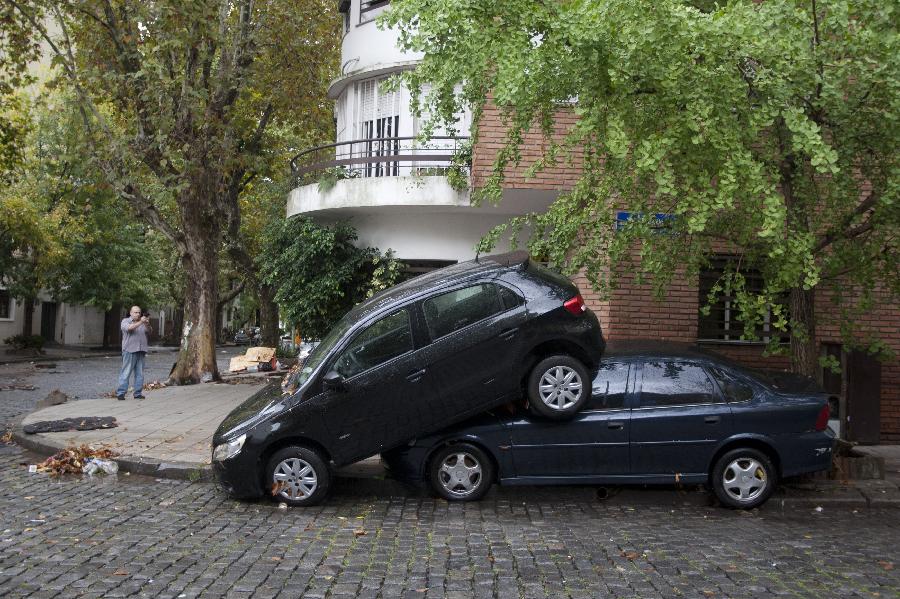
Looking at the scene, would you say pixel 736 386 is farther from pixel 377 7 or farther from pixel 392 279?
pixel 377 7

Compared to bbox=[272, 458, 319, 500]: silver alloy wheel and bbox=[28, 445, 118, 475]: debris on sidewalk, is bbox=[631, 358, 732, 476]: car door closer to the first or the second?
bbox=[272, 458, 319, 500]: silver alloy wheel

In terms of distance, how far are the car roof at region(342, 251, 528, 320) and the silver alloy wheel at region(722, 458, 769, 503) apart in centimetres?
272

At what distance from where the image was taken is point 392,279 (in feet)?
57.5

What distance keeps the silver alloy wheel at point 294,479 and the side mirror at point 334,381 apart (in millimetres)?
740

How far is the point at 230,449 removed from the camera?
881cm

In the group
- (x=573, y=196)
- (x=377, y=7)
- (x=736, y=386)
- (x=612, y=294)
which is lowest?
(x=736, y=386)

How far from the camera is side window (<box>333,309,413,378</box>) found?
9000mm

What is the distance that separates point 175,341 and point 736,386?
174 ft

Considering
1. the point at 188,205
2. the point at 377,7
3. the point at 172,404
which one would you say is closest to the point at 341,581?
the point at 172,404

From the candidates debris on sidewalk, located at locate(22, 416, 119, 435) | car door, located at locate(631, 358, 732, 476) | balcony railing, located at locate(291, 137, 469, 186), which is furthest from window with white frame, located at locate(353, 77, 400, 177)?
car door, located at locate(631, 358, 732, 476)

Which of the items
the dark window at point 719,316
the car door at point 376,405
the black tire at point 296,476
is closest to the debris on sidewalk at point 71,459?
the black tire at point 296,476

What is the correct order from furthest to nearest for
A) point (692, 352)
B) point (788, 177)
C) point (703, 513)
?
point (788, 177)
point (692, 352)
point (703, 513)

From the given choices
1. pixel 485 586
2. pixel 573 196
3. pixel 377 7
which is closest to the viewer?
pixel 485 586

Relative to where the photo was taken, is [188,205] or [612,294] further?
[188,205]
